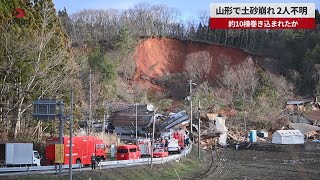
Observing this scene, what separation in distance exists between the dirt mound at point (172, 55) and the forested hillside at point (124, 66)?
548 millimetres

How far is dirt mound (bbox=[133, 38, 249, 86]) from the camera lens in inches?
3889

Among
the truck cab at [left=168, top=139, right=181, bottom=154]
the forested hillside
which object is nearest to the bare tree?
the forested hillside

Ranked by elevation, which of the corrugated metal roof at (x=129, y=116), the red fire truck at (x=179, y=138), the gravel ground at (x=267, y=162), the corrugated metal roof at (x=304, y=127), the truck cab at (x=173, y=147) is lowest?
the gravel ground at (x=267, y=162)

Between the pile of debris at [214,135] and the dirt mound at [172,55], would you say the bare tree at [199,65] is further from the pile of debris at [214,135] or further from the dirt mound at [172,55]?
the pile of debris at [214,135]

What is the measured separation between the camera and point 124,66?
91562mm

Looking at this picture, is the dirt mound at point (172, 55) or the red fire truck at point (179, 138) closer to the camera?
the red fire truck at point (179, 138)

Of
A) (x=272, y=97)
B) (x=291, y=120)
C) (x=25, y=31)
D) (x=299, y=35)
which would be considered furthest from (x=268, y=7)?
(x=299, y=35)

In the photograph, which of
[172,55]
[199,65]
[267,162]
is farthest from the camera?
[172,55]

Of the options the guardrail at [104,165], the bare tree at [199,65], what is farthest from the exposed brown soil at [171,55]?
the guardrail at [104,165]

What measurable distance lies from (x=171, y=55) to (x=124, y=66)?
14.7 m

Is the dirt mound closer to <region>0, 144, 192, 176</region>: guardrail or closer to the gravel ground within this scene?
the gravel ground

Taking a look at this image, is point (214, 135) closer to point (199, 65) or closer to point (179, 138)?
point (179, 138)

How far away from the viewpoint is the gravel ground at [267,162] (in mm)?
32688
